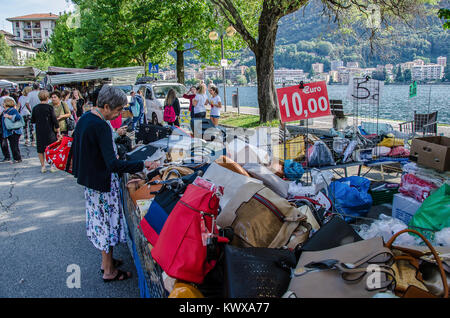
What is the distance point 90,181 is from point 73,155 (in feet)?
1.63

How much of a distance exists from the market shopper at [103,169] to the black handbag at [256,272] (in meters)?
1.62

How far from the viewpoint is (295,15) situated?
13711 millimetres

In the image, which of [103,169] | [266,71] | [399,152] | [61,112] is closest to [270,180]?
[103,169]

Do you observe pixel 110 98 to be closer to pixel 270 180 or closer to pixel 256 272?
pixel 270 180

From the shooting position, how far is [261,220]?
9.00 feet

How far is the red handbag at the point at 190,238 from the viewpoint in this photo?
7.46 ft

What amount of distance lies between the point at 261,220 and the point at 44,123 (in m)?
7.77

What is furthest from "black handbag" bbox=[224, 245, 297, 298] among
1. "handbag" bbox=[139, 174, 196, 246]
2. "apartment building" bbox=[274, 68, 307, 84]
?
"apartment building" bbox=[274, 68, 307, 84]

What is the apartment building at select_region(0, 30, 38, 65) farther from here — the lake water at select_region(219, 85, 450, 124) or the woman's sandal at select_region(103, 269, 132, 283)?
the woman's sandal at select_region(103, 269, 132, 283)

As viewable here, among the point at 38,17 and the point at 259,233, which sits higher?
the point at 38,17

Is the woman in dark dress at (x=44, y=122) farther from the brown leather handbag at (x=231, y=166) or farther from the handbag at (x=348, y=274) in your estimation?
the handbag at (x=348, y=274)

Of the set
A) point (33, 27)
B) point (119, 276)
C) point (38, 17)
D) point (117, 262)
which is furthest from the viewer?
point (33, 27)

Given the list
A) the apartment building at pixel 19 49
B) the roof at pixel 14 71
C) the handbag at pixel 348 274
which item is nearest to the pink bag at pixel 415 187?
the handbag at pixel 348 274
